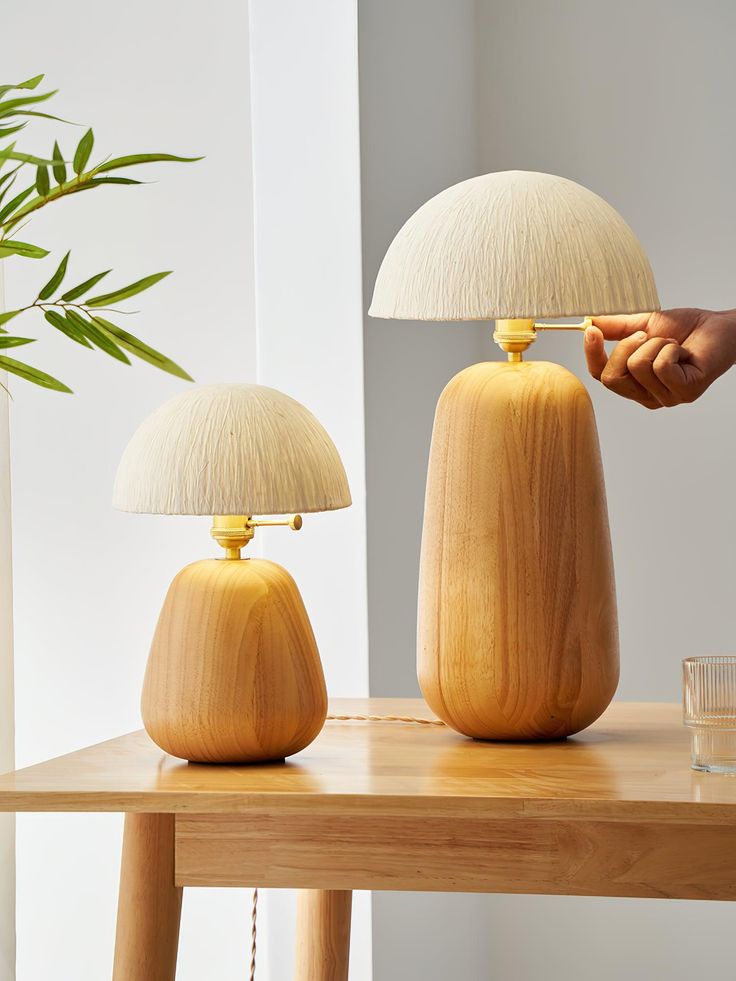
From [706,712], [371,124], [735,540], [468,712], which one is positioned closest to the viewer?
[706,712]

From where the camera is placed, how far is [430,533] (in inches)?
41.0

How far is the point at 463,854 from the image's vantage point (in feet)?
2.88

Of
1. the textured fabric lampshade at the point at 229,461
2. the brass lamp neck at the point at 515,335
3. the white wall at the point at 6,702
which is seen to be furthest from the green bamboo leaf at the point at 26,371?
the white wall at the point at 6,702

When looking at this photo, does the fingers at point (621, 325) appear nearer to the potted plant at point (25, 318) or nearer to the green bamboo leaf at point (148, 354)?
the potted plant at point (25, 318)

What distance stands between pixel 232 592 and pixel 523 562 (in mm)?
233

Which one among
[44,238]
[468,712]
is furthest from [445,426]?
[44,238]

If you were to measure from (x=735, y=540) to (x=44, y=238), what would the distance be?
1.02 m

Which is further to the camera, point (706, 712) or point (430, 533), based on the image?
point (430, 533)

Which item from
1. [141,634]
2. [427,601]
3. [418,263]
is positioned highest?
[418,263]

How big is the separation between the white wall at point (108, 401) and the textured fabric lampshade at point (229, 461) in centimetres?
71

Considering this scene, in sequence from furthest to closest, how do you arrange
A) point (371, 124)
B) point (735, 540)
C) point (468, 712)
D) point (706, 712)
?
point (735, 540) < point (371, 124) < point (468, 712) < point (706, 712)

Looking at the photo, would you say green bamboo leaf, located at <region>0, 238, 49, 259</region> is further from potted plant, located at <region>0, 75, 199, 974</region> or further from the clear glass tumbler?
the clear glass tumbler

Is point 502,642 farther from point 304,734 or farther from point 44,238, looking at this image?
point 44,238

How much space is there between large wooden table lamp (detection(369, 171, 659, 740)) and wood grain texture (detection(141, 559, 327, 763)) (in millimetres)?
126
